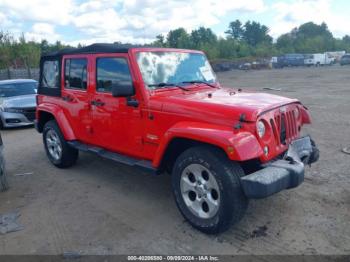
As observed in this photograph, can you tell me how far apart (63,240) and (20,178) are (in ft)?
8.52

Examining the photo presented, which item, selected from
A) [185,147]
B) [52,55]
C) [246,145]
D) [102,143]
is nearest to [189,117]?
[185,147]

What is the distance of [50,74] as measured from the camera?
6316 millimetres

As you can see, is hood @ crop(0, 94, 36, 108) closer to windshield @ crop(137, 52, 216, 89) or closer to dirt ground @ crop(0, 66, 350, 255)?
dirt ground @ crop(0, 66, 350, 255)

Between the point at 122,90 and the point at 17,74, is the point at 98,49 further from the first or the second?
the point at 17,74

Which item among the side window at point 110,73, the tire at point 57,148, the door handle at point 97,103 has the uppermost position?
the side window at point 110,73

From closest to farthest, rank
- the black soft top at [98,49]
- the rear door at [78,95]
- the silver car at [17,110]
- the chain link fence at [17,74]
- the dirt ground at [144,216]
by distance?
1. the dirt ground at [144,216]
2. the black soft top at [98,49]
3. the rear door at [78,95]
4. the silver car at [17,110]
5. the chain link fence at [17,74]

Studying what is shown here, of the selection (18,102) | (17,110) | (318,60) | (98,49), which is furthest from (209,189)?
(318,60)

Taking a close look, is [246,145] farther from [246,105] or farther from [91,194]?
[91,194]

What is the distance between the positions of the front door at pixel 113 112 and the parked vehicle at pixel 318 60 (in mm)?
54897

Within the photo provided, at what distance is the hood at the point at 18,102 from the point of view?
10.4 meters

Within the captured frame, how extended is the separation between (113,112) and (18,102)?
690cm

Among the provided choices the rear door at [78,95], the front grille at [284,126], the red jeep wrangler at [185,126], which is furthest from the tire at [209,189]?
the rear door at [78,95]

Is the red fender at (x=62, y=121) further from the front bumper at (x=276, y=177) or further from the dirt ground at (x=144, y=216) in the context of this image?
the front bumper at (x=276, y=177)

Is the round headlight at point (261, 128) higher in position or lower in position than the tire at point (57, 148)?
higher
